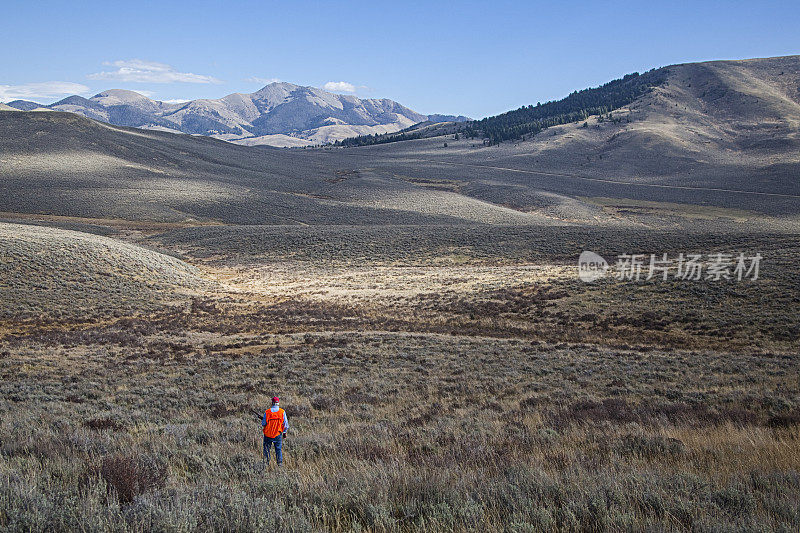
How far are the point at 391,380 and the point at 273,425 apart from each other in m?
7.69

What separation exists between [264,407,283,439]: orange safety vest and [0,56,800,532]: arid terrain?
1.30 feet

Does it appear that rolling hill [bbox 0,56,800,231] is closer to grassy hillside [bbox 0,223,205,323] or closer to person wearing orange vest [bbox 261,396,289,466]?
grassy hillside [bbox 0,223,205,323]

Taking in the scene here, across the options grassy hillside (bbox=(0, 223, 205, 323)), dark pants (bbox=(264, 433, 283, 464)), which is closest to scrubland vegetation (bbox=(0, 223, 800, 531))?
dark pants (bbox=(264, 433, 283, 464))

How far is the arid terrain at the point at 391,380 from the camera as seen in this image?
13.1 ft

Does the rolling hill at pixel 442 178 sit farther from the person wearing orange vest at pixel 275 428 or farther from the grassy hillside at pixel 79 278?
the person wearing orange vest at pixel 275 428

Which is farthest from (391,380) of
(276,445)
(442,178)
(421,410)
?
(442,178)

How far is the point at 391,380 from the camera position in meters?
14.0

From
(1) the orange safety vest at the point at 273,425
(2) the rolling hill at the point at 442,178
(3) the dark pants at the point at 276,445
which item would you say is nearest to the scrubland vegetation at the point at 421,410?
(3) the dark pants at the point at 276,445

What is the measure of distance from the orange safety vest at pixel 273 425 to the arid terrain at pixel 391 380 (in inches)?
15.5

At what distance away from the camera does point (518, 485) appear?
14.4ft

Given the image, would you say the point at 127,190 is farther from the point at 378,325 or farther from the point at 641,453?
the point at 641,453

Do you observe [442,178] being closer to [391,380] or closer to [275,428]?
[391,380]

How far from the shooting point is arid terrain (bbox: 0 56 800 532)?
399 centimetres

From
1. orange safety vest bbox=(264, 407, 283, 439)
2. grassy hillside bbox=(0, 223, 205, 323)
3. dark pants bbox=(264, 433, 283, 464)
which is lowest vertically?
grassy hillside bbox=(0, 223, 205, 323)
